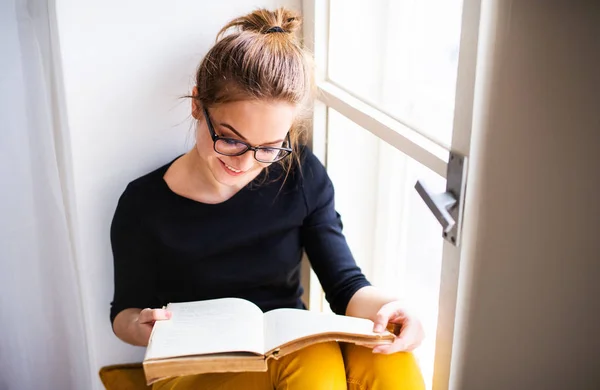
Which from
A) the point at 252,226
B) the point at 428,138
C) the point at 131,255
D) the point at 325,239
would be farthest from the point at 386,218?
the point at 131,255

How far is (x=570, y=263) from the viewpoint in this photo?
0.70 m

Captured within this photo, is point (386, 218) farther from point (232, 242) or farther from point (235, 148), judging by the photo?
point (235, 148)

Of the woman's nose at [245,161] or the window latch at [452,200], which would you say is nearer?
the window latch at [452,200]

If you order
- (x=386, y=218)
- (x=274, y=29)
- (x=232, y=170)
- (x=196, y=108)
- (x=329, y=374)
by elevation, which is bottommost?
(x=329, y=374)

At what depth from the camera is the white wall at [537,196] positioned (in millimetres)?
655

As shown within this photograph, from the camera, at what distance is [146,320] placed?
108cm

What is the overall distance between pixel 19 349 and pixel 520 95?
1262mm

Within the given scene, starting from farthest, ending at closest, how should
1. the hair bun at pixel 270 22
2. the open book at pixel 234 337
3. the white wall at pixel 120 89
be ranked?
the white wall at pixel 120 89 → the hair bun at pixel 270 22 → the open book at pixel 234 337

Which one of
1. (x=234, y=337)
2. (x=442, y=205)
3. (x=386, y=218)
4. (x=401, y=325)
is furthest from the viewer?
(x=386, y=218)

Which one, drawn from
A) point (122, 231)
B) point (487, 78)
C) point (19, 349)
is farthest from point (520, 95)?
point (19, 349)

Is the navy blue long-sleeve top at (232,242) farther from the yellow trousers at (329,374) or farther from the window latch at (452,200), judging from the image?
the window latch at (452,200)

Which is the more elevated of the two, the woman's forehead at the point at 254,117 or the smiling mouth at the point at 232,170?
the woman's forehead at the point at 254,117

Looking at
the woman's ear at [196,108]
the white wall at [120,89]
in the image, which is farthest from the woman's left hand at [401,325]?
the white wall at [120,89]

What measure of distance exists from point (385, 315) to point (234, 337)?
260mm
